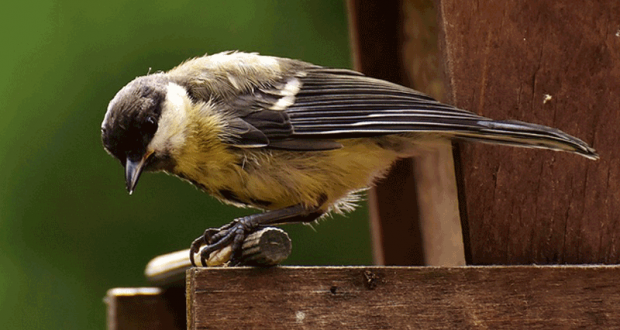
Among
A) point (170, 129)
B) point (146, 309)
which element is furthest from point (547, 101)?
point (146, 309)

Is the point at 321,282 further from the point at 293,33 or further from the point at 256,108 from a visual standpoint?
the point at 293,33

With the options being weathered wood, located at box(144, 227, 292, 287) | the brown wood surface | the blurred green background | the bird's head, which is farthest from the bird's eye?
the blurred green background

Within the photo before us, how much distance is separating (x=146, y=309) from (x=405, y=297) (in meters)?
1.16

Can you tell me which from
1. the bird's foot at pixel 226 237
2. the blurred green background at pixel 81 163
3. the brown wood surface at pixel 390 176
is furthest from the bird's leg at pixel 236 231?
the blurred green background at pixel 81 163

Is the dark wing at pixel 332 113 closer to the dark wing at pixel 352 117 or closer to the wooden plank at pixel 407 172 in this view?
the dark wing at pixel 352 117

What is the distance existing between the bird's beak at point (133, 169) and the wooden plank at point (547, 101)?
795 millimetres

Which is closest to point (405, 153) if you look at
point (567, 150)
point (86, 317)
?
point (567, 150)

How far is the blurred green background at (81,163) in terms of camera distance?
3.92m

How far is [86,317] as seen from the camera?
3.95 meters

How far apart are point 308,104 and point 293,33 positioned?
1775mm

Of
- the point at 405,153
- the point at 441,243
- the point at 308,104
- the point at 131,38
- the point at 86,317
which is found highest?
the point at 131,38

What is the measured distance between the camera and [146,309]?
2.85 metres

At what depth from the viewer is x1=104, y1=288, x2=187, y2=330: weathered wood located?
2773mm

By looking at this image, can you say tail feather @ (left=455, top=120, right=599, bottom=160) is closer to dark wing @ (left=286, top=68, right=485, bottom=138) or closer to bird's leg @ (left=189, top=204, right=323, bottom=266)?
dark wing @ (left=286, top=68, right=485, bottom=138)
